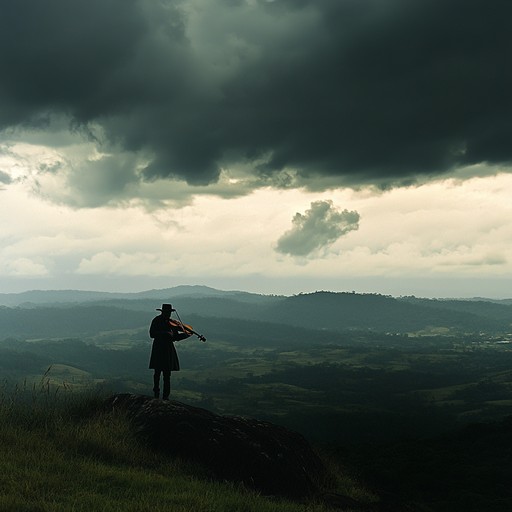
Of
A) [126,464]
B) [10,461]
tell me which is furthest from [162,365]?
[10,461]

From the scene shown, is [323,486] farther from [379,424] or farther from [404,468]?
[379,424]

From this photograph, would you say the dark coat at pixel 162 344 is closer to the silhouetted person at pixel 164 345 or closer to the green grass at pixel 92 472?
the silhouetted person at pixel 164 345

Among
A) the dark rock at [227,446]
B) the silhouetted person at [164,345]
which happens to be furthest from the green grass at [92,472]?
the silhouetted person at [164,345]

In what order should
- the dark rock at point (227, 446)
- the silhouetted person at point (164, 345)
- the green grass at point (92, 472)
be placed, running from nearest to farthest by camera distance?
the green grass at point (92, 472) < the dark rock at point (227, 446) < the silhouetted person at point (164, 345)

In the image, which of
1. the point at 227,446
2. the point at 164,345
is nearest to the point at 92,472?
the point at 227,446

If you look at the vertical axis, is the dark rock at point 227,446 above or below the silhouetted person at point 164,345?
below

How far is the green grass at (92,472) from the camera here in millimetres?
9172

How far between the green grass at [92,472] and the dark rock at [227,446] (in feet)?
2.06

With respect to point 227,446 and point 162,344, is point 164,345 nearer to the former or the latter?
point 162,344

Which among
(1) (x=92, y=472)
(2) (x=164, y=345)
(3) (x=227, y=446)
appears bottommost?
(3) (x=227, y=446)

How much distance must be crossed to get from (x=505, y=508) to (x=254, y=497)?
10.9m

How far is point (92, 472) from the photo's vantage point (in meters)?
10.9

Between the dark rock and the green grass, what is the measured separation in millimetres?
628

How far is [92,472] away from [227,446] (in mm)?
4358
